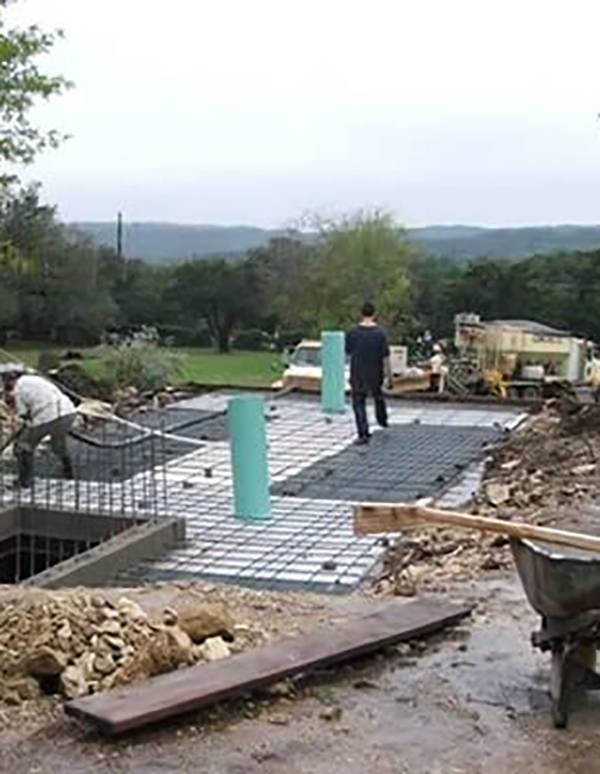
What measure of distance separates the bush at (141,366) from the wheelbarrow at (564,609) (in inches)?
595

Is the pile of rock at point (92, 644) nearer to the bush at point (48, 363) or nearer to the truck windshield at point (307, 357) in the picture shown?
the truck windshield at point (307, 357)

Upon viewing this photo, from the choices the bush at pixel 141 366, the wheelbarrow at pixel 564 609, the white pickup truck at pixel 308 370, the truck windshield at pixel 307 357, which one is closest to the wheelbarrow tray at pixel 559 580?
the wheelbarrow at pixel 564 609

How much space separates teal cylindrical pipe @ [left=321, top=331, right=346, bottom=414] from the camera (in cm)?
1617

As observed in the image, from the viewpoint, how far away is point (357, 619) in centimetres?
570

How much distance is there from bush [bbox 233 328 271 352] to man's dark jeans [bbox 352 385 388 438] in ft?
74.6

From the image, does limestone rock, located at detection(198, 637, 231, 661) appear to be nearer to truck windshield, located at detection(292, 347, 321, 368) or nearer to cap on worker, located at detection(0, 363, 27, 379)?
cap on worker, located at detection(0, 363, 27, 379)

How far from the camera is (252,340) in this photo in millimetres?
38125

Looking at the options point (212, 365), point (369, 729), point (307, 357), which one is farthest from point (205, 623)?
point (212, 365)

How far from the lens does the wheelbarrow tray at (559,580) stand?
14.6 ft

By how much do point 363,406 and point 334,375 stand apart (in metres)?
2.49

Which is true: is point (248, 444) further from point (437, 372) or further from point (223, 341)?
point (223, 341)

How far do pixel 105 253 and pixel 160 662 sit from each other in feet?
106

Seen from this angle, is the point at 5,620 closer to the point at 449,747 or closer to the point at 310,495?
the point at 449,747

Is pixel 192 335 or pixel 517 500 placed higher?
pixel 517 500
